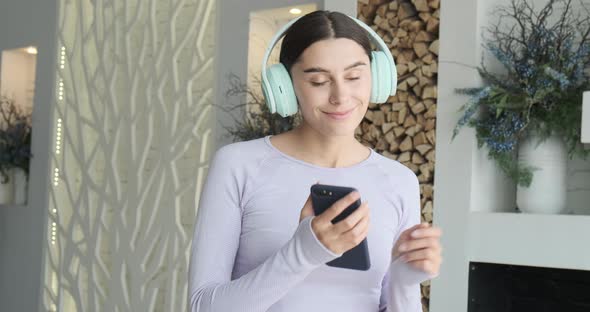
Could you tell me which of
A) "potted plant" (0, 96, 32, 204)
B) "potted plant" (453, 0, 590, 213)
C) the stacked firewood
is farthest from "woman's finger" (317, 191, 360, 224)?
"potted plant" (0, 96, 32, 204)

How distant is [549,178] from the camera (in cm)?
301

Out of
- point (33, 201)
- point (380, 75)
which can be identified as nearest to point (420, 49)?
point (380, 75)

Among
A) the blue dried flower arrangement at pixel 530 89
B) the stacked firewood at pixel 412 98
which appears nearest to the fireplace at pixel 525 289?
the stacked firewood at pixel 412 98

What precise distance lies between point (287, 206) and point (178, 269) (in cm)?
302

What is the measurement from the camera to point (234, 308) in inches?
45.5

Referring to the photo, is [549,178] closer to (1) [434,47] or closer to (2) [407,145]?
(2) [407,145]

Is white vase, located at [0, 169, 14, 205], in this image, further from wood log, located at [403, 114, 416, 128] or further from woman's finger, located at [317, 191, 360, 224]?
woman's finger, located at [317, 191, 360, 224]

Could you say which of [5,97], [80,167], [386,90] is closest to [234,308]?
[386,90]

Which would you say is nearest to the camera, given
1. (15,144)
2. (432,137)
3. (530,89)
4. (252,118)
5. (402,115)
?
(530,89)

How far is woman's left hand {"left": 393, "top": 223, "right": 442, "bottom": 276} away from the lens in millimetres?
1150

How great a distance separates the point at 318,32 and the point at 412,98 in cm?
211

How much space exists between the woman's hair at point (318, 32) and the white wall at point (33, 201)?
4129 mm

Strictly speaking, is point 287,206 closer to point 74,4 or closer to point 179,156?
point 179,156

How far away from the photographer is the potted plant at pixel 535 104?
2.88m
